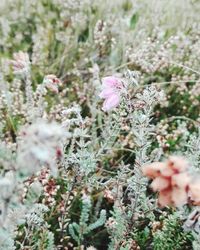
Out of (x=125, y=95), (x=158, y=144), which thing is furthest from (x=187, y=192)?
(x=158, y=144)

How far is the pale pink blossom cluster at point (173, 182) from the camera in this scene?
0.80 m

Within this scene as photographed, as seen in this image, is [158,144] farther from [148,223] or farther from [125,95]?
[125,95]

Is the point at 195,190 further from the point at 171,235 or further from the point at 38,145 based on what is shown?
the point at 171,235

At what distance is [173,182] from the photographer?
2.63 feet

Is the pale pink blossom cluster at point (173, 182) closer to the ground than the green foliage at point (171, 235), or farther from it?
closer to the ground

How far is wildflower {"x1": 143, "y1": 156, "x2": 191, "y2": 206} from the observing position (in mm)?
798

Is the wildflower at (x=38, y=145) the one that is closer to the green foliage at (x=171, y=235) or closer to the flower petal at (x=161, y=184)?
the flower petal at (x=161, y=184)

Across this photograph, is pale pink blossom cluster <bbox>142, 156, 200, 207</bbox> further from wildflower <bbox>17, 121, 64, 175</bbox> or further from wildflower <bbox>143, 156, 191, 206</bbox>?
wildflower <bbox>17, 121, 64, 175</bbox>

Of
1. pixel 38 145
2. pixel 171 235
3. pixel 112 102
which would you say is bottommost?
pixel 38 145

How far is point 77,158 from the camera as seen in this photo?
1.42 metres

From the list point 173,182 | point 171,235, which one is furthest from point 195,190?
point 171,235

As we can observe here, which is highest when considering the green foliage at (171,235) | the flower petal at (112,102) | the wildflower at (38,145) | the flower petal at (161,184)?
the flower petal at (112,102)

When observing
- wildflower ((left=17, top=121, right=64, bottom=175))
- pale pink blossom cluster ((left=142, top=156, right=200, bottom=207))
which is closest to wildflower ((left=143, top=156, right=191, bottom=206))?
pale pink blossom cluster ((left=142, top=156, right=200, bottom=207))

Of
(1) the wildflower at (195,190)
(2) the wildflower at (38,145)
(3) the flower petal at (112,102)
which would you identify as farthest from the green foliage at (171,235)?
(2) the wildflower at (38,145)
